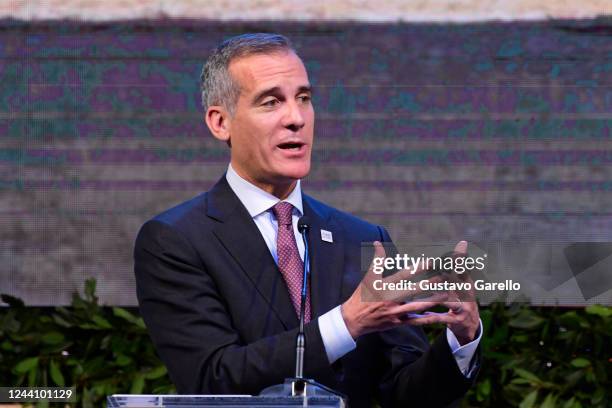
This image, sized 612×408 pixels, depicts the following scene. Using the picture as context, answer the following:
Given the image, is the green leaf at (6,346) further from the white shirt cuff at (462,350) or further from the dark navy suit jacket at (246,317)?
the white shirt cuff at (462,350)

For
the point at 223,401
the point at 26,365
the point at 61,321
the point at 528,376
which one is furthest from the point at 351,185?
the point at 223,401

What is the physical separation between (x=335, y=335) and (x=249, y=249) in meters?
0.41

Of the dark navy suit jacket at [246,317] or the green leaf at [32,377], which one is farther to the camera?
the green leaf at [32,377]

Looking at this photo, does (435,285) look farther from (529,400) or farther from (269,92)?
(529,400)

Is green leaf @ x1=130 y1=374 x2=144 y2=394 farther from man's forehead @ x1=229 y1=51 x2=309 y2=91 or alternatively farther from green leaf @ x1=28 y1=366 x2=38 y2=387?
man's forehead @ x1=229 y1=51 x2=309 y2=91

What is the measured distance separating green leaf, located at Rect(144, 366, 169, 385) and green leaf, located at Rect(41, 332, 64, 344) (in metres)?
0.32

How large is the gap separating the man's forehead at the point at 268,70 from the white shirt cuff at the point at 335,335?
2.00 feet

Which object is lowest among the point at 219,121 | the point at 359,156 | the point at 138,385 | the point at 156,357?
the point at 138,385

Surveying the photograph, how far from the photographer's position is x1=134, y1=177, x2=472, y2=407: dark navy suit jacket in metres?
2.42

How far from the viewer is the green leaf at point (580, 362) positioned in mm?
3830

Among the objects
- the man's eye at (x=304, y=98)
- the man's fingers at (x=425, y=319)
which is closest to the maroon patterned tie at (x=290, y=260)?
the man's eye at (x=304, y=98)

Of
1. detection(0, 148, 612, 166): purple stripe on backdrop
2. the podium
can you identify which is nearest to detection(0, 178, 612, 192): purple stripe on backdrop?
detection(0, 148, 612, 166): purple stripe on backdrop

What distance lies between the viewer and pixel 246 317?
8.50 feet

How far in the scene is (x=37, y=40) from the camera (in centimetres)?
418
